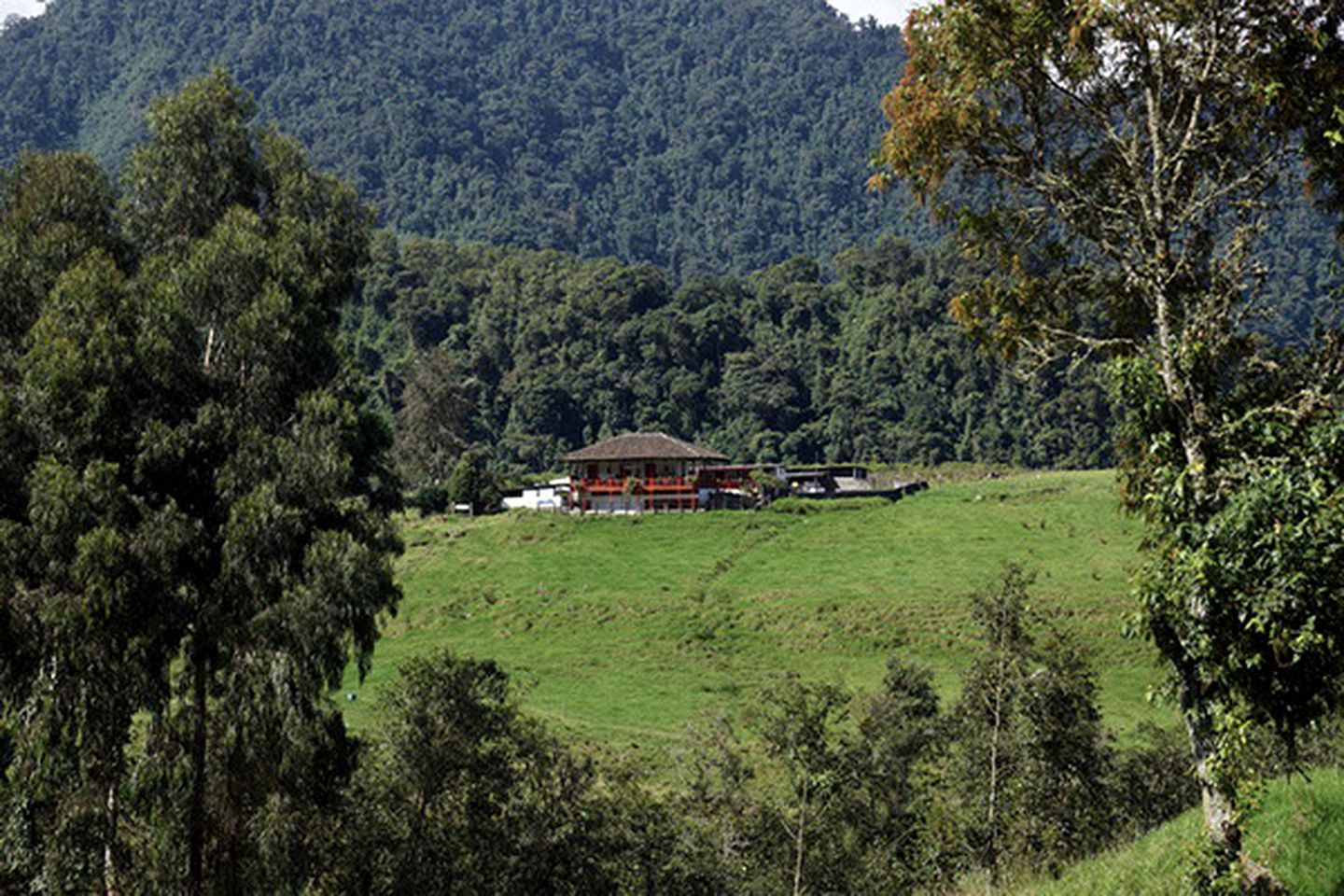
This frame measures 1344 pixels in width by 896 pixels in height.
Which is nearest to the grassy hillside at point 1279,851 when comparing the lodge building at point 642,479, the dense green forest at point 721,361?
the lodge building at point 642,479

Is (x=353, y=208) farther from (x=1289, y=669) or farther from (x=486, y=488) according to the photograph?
(x=486, y=488)

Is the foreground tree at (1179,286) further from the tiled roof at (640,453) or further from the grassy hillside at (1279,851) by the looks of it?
→ the tiled roof at (640,453)

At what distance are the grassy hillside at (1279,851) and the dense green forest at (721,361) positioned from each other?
97798 millimetres

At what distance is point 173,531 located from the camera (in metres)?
15.1

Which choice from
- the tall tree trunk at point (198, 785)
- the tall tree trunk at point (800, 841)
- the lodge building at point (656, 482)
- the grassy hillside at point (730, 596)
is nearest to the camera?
the tall tree trunk at point (198, 785)

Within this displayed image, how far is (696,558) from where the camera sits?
209 feet

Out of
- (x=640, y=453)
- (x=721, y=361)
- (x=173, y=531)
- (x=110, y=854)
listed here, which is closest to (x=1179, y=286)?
(x=173, y=531)

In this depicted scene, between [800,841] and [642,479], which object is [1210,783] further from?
[642,479]

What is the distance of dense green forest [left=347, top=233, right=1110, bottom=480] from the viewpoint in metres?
121

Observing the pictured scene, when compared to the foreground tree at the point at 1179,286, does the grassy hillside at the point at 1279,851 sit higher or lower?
lower

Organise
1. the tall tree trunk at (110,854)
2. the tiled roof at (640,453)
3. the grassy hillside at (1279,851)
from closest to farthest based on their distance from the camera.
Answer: the grassy hillside at (1279,851), the tall tree trunk at (110,854), the tiled roof at (640,453)

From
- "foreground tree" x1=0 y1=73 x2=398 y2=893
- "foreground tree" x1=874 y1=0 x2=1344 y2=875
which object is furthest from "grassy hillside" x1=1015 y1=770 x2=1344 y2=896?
"foreground tree" x1=0 y1=73 x2=398 y2=893

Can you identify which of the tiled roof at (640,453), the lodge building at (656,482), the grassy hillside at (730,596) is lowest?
the grassy hillside at (730,596)

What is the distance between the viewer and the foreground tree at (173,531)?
47.5ft
